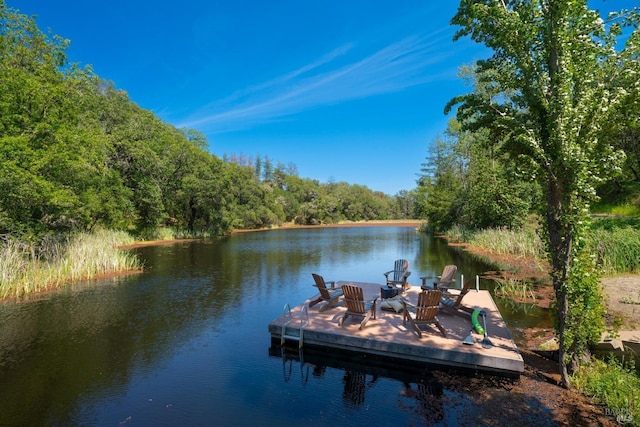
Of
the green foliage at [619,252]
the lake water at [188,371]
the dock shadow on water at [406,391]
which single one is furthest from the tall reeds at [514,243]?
the dock shadow on water at [406,391]

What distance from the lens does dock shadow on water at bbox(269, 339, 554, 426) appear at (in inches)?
192

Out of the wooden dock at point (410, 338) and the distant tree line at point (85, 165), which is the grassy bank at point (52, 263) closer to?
the distant tree line at point (85, 165)

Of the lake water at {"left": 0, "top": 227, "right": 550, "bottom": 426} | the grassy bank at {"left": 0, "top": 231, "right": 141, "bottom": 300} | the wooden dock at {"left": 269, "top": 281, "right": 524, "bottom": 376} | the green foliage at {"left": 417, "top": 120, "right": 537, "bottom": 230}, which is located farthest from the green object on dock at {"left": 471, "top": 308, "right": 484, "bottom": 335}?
the grassy bank at {"left": 0, "top": 231, "right": 141, "bottom": 300}

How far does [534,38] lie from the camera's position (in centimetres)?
563

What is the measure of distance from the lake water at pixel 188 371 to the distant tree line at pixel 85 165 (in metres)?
4.66

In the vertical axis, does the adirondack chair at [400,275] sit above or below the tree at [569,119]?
below

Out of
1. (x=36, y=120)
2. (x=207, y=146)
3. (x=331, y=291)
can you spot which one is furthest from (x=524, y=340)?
(x=207, y=146)

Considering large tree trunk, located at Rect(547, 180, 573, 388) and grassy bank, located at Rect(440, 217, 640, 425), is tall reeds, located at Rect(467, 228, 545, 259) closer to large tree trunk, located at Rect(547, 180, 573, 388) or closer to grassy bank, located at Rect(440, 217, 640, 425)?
grassy bank, located at Rect(440, 217, 640, 425)

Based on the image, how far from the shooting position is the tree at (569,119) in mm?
5039

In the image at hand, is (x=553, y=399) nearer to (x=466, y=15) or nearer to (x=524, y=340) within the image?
(x=524, y=340)

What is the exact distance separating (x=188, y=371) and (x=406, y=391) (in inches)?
160

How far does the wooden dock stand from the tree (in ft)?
3.50

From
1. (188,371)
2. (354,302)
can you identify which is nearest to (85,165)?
(188,371)

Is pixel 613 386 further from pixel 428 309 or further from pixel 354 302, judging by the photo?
pixel 354 302
